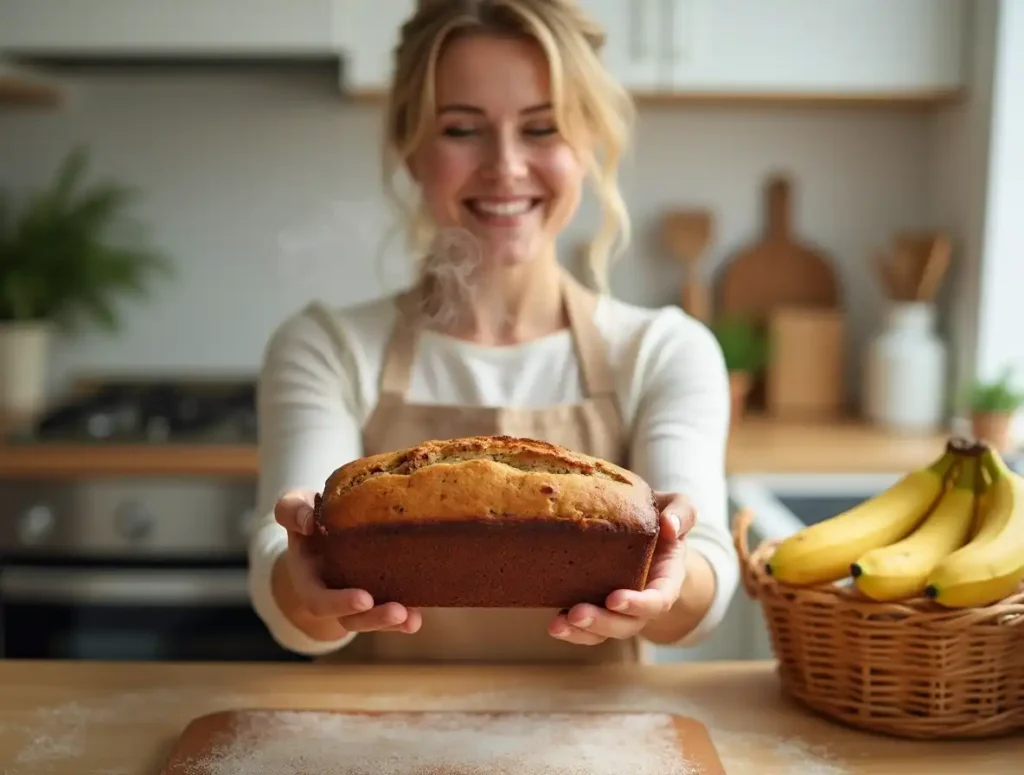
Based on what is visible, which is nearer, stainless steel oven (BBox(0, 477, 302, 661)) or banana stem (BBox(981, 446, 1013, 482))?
banana stem (BBox(981, 446, 1013, 482))

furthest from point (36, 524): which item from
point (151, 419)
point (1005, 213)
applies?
point (1005, 213)

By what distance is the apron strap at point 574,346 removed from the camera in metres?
1.45

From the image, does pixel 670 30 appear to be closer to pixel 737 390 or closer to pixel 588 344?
pixel 737 390

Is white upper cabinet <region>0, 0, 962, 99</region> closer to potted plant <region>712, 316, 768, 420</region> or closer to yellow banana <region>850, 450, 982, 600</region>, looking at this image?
potted plant <region>712, 316, 768, 420</region>

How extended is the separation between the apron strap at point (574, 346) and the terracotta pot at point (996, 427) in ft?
4.08

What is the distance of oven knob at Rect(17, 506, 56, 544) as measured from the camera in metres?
2.31

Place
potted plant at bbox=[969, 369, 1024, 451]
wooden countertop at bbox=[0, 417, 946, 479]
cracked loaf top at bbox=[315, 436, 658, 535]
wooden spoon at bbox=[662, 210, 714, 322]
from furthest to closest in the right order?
wooden spoon at bbox=[662, 210, 714, 322] < potted plant at bbox=[969, 369, 1024, 451] < wooden countertop at bbox=[0, 417, 946, 479] < cracked loaf top at bbox=[315, 436, 658, 535]

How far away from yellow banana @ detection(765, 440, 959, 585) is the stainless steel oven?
54.7 inches

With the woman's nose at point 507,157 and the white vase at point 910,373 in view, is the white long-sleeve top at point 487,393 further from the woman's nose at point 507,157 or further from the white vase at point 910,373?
the white vase at point 910,373

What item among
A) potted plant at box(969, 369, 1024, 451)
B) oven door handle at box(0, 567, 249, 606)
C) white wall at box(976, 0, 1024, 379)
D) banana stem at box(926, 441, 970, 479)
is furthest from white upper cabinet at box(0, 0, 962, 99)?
banana stem at box(926, 441, 970, 479)

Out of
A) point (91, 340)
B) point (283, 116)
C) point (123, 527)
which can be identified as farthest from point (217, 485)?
point (283, 116)

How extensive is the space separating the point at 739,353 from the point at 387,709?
172 cm

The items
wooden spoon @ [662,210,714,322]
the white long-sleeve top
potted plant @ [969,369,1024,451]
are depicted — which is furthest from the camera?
wooden spoon @ [662,210,714,322]

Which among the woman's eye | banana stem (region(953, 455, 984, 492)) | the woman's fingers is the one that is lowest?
the woman's fingers
